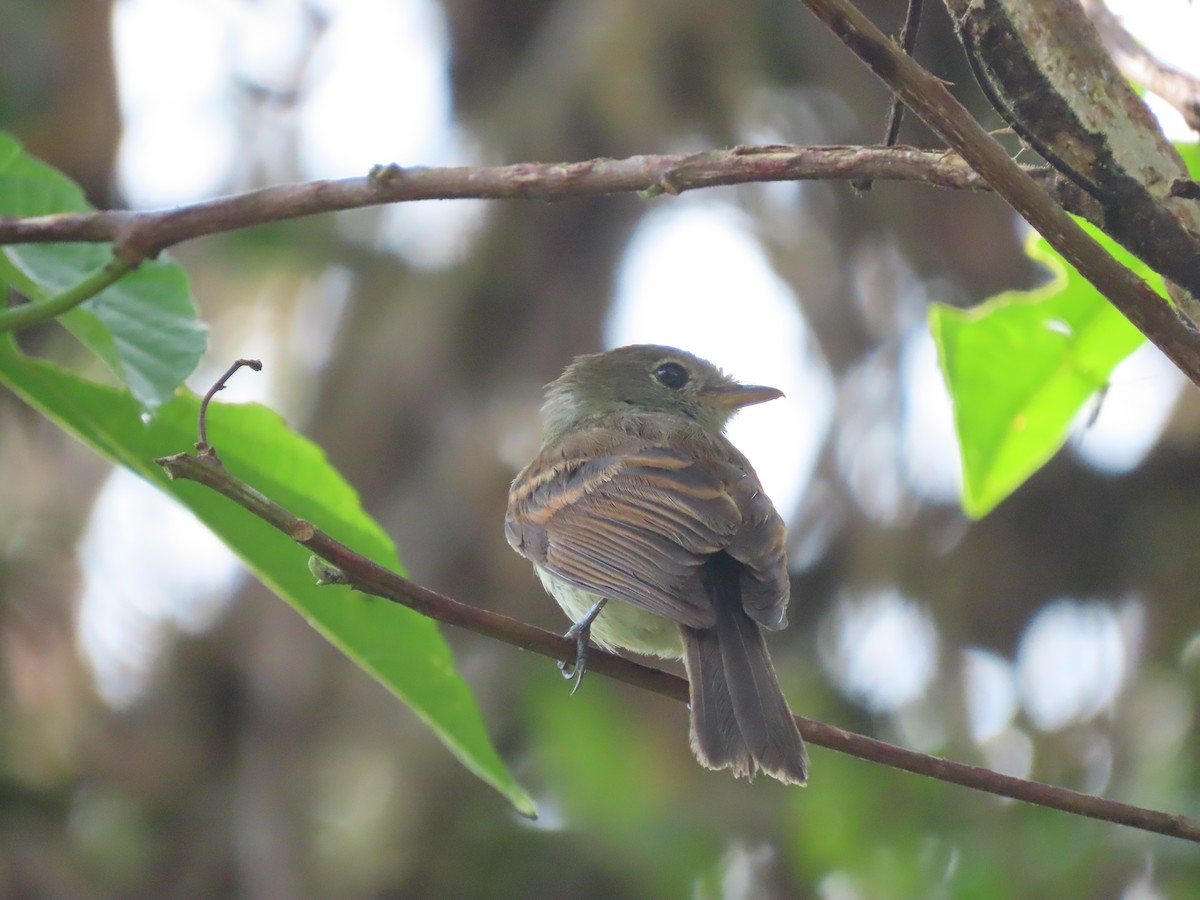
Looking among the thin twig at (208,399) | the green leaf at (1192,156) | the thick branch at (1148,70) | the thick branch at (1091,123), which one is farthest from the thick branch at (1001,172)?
the thin twig at (208,399)

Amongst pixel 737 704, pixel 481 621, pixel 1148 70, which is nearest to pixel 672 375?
pixel 737 704

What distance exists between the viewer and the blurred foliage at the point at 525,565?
5902 millimetres

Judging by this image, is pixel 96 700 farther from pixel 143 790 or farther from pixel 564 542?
pixel 564 542

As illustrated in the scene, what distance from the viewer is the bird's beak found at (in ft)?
15.2

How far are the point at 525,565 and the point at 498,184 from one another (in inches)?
221

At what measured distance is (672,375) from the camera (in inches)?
193

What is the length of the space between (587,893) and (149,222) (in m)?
4.78

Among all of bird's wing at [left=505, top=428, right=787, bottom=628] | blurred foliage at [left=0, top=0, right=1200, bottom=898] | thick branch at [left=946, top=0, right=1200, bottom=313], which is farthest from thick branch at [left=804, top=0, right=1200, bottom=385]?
blurred foliage at [left=0, top=0, right=1200, bottom=898]

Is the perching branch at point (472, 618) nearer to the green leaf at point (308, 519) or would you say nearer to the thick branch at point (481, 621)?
the thick branch at point (481, 621)

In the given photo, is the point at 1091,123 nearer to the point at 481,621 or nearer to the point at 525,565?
the point at 481,621

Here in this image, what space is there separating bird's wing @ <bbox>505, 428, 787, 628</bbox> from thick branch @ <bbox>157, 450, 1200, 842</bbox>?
3.83 ft

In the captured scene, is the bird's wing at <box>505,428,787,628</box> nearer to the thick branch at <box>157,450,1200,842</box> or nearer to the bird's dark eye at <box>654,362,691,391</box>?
the bird's dark eye at <box>654,362,691,391</box>

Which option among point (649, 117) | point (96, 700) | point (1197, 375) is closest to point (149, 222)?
point (1197, 375)

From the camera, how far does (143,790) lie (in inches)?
287
